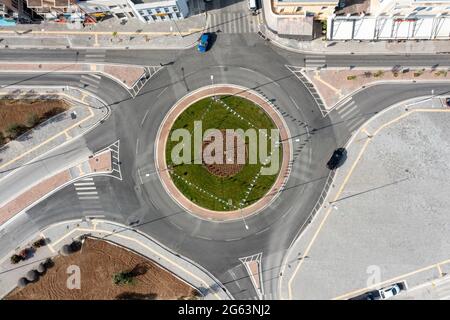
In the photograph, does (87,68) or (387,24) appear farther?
(87,68)

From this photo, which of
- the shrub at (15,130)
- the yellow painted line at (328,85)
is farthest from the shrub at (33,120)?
the yellow painted line at (328,85)

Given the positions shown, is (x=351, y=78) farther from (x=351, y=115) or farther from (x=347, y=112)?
(x=351, y=115)

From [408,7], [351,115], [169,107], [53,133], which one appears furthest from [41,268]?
[408,7]

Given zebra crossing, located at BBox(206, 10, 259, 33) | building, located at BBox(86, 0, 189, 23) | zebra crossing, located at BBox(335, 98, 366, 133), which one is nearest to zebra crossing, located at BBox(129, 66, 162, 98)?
building, located at BBox(86, 0, 189, 23)

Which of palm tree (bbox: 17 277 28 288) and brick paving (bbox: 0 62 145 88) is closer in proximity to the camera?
palm tree (bbox: 17 277 28 288)

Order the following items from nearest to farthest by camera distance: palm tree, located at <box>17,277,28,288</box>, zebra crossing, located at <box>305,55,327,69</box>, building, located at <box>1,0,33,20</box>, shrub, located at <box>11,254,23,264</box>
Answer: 1. building, located at <box>1,0,33,20</box>
2. palm tree, located at <box>17,277,28,288</box>
3. shrub, located at <box>11,254,23,264</box>
4. zebra crossing, located at <box>305,55,327,69</box>

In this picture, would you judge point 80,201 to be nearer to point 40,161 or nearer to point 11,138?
point 40,161

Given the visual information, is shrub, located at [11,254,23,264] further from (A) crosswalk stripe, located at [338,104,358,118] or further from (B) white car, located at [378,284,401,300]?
(B) white car, located at [378,284,401,300]
